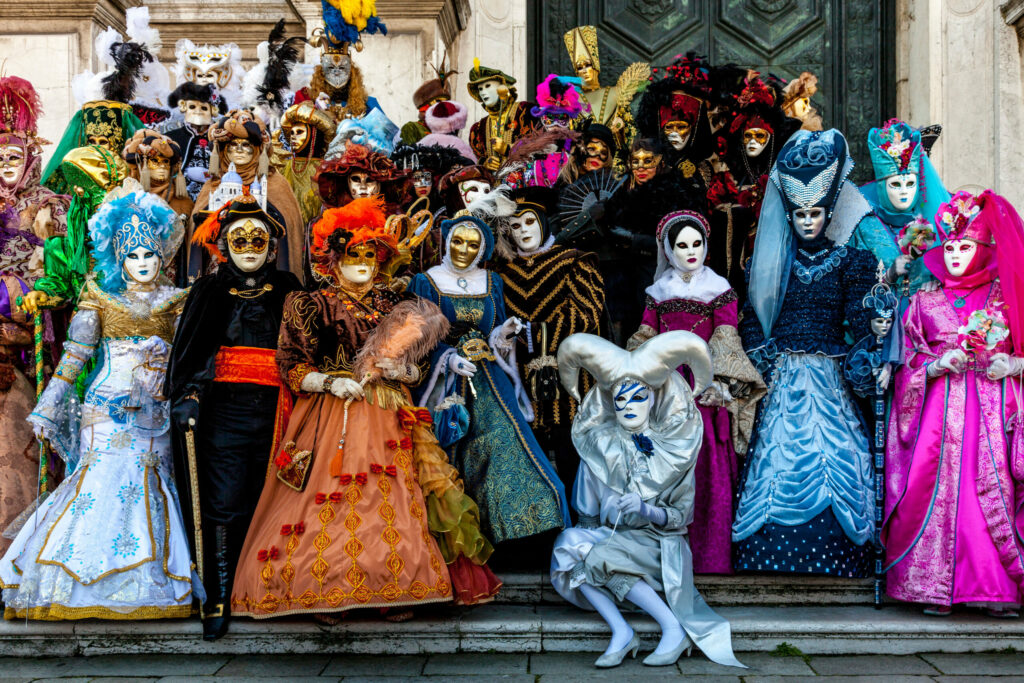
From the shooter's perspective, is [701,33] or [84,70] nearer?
[84,70]

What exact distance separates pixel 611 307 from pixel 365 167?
173 centimetres

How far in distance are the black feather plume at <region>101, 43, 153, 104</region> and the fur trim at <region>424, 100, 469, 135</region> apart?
2242 millimetres

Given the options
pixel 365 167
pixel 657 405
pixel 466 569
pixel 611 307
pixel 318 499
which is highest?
pixel 365 167

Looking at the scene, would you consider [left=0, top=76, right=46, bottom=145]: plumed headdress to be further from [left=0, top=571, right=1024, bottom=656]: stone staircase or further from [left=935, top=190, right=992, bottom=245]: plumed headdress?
[left=935, top=190, right=992, bottom=245]: plumed headdress

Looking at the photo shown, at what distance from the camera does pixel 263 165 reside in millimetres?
7266

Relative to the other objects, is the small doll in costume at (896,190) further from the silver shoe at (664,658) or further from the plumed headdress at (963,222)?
the silver shoe at (664,658)

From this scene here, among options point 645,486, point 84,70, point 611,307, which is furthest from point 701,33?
point 645,486

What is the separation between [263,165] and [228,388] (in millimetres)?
2351

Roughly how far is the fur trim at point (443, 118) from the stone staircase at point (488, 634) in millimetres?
3899

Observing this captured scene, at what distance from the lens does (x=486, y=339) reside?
19.3ft

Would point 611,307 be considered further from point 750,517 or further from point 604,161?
point 750,517

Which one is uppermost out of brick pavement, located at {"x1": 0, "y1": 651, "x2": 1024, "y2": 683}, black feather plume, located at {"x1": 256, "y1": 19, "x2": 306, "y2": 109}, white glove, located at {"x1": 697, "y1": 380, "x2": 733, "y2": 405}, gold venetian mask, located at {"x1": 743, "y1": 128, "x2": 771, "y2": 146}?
black feather plume, located at {"x1": 256, "y1": 19, "x2": 306, "y2": 109}

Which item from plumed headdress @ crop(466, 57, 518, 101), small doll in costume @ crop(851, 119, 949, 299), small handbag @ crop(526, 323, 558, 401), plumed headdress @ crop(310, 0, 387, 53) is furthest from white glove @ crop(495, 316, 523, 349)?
plumed headdress @ crop(310, 0, 387, 53)

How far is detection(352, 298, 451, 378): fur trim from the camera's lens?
534cm
